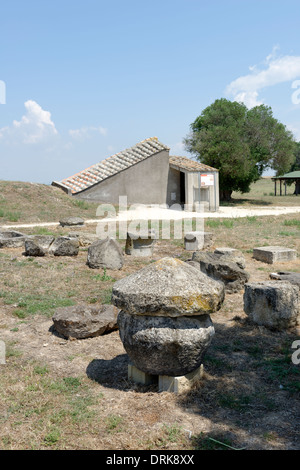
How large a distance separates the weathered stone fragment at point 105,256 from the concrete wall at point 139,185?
1193 centimetres

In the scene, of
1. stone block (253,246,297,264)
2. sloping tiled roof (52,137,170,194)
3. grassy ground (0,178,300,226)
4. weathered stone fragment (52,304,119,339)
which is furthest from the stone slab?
sloping tiled roof (52,137,170,194)

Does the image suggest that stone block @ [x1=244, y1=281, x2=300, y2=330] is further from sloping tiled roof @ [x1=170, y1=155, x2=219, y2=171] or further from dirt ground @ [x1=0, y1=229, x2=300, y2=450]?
sloping tiled roof @ [x1=170, y1=155, x2=219, y2=171]

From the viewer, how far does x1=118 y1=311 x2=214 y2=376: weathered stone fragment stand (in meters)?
4.23

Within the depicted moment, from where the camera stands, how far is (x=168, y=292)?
163 inches

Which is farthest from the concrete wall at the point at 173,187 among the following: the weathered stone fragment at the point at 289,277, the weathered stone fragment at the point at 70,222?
the weathered stone fragment at the point at 289,277

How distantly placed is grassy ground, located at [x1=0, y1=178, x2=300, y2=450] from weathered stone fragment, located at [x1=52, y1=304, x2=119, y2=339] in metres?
0.12

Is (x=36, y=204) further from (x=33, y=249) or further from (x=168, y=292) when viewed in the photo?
(x=168, y=292)

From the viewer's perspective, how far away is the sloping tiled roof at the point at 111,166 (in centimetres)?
2197

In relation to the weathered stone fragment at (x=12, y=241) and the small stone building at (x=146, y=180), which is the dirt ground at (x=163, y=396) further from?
the small stone building at (x=146, y=180)

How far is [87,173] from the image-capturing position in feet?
75.9

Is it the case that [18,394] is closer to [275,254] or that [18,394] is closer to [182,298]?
[182,298]

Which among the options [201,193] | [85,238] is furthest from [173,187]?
[85,238]

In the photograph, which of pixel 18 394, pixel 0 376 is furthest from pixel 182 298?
pixel 0 376
